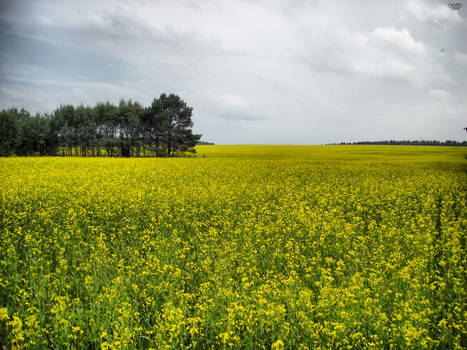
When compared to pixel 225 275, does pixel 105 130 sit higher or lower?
higher

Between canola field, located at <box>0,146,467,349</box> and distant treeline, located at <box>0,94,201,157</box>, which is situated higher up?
distant treeline, located at <box>0,94,201,157</box>

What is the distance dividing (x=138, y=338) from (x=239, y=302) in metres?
1.59

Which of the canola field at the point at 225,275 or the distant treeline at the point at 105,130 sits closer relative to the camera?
the canola field at the point at 225,275

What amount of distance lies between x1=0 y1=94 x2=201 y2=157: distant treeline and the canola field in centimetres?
4501

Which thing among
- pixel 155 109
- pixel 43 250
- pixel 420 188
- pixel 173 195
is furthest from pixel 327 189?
pixel 155 109

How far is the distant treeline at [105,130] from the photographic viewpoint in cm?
5741

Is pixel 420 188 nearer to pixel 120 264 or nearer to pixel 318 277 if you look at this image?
pixel 318 277

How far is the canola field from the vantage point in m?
4.06

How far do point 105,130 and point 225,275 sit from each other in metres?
68.1

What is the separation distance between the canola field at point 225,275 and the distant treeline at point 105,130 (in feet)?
148

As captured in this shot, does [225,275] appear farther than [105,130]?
No

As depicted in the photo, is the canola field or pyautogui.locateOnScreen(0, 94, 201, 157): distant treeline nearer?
the canola field

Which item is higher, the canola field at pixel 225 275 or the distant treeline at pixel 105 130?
the distant treeline at pixel 105 130

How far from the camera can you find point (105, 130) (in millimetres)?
66188
